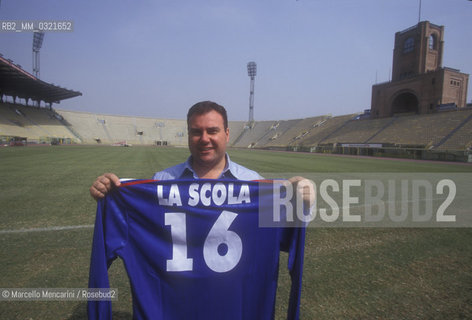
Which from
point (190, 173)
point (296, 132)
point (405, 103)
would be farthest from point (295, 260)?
point (296, 132)

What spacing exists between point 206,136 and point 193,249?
0.90 metres

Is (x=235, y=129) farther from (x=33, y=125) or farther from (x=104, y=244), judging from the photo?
(x=104, y=244)

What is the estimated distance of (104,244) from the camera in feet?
5.49

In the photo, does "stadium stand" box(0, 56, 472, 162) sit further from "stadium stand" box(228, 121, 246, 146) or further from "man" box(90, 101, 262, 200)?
"man" box(90, 101, 262, 200)

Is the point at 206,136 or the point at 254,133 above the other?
the point at 254,133

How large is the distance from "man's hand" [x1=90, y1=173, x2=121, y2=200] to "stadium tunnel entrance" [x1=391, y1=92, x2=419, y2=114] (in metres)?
48.4

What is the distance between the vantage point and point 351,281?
8.95 ft

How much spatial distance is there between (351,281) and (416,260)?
1.34m

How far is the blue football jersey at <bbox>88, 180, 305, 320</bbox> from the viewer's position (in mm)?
1627

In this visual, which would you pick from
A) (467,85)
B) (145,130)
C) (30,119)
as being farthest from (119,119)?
(467,85)

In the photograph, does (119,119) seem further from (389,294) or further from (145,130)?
(389,294)

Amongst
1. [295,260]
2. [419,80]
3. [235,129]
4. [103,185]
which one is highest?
[419,80]

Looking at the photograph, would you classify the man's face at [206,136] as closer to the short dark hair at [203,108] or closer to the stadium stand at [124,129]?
the short dark hair at [203,108]

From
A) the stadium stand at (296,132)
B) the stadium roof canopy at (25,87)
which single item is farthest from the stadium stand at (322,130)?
the stadium roof canopy at (25,87)
